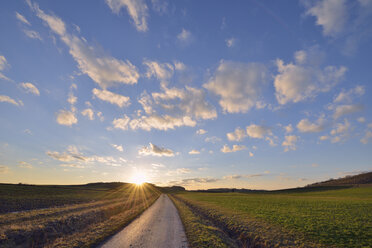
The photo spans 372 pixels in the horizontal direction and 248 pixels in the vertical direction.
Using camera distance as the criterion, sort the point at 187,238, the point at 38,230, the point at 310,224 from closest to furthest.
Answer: the point at 187,238 → the point at 38,230 → the point at 310,224

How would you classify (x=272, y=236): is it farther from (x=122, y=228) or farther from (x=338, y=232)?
(x=122, y=228)

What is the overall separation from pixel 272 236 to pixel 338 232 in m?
7.12

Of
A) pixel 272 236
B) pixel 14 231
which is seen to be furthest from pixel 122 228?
pixel 272 236

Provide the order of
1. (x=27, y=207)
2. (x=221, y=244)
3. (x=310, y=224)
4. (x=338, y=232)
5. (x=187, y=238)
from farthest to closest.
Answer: (x=27, y=207), (x=310, y=224), (x=338, y=232), (x=187, y=238), (x=221, y=244)

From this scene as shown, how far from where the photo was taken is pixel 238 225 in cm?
2159

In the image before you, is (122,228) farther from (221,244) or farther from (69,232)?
(221,244)

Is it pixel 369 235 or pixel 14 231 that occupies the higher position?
pixel 14 231

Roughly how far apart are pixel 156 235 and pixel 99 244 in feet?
15.5

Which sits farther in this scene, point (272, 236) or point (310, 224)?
point (310, 224)

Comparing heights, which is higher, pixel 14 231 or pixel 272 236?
pixel 14 231

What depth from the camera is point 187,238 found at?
15.4 meters

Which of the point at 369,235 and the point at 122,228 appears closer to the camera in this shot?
the point at 369,235

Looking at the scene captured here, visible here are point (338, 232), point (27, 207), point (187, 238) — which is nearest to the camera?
point (187, 238)

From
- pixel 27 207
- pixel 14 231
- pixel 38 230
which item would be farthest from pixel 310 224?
pixel 27 207
